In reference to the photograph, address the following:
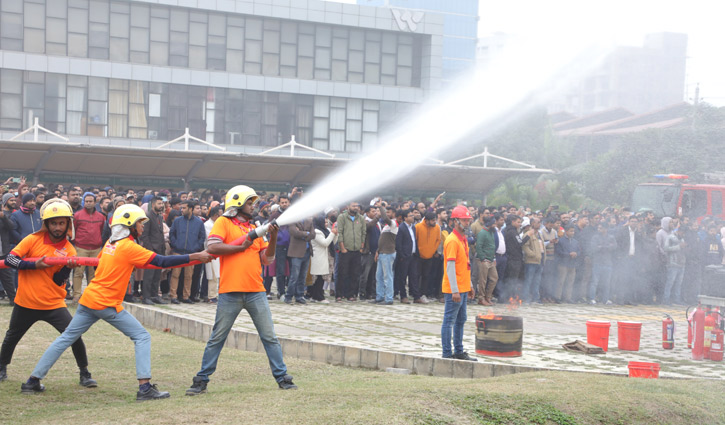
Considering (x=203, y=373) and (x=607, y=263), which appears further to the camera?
(x=607, y=263)

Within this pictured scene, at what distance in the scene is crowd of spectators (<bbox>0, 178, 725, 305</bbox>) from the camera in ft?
52.4

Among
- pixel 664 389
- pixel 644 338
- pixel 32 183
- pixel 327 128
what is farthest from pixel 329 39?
pixel 664 389

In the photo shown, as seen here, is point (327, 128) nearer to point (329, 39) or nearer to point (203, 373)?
point (329, 39)

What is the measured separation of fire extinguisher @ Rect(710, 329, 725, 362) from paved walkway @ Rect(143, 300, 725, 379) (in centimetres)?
23

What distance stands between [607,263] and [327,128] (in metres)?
29.4

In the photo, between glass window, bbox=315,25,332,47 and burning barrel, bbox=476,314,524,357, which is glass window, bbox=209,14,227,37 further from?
burning barrel, bbox=476,314,524,357

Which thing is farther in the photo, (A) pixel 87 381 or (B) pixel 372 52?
(B) pixel 372 52

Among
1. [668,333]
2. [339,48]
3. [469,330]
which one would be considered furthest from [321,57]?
[668,333]

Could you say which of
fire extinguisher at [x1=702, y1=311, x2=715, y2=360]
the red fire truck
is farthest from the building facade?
fire extinguisher at [x1=702, y1=311, x2=715, y2=360]

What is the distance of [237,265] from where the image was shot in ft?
27.7

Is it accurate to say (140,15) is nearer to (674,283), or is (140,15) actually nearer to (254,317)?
(674,283)

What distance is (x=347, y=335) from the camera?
12.9 m

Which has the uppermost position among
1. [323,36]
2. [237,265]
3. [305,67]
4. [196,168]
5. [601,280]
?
[323,36]

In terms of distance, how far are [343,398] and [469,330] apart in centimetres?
697
